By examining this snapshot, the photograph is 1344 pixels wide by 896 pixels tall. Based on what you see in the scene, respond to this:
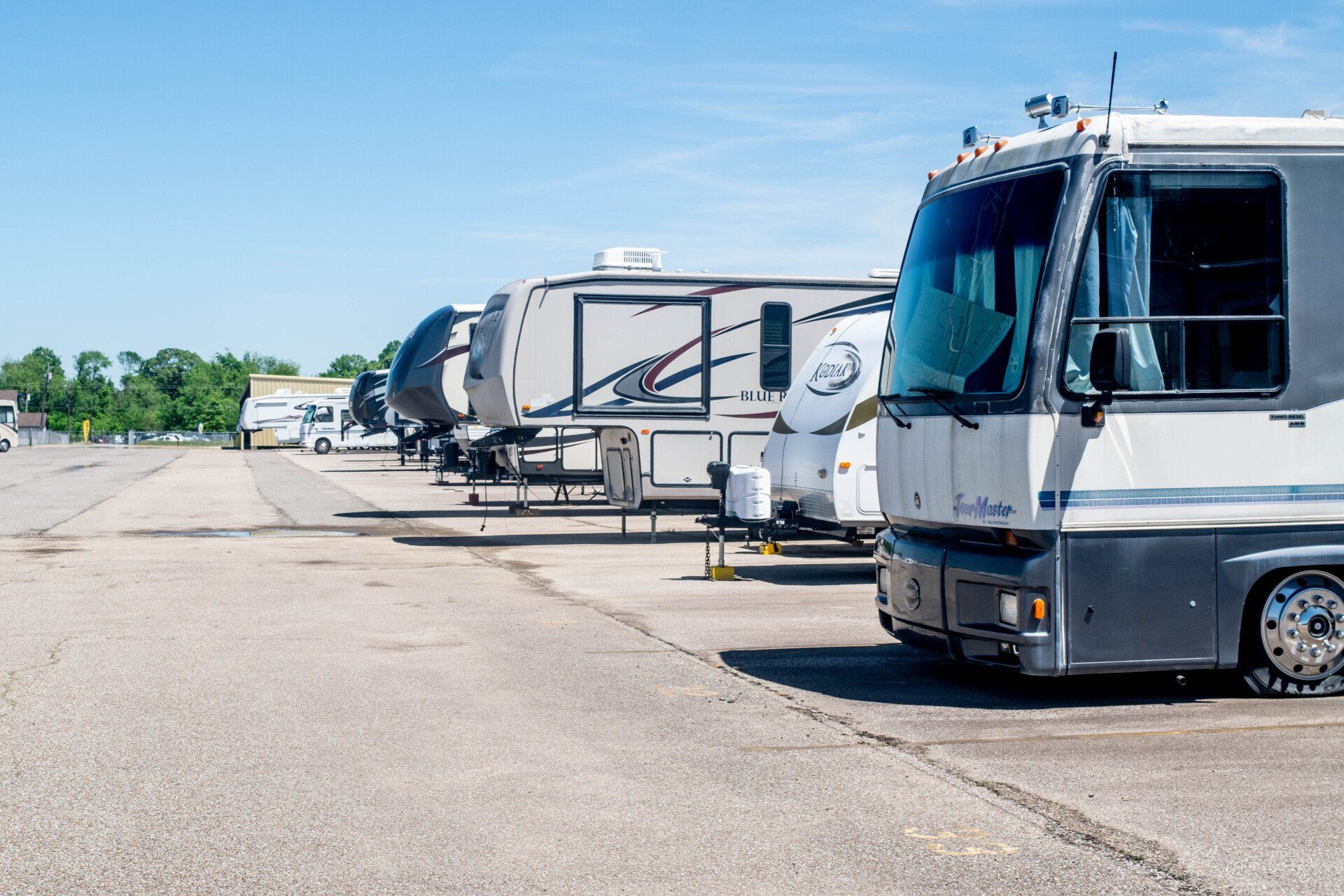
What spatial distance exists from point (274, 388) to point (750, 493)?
71.0m

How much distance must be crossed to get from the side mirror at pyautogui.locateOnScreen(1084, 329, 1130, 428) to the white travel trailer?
610 cm

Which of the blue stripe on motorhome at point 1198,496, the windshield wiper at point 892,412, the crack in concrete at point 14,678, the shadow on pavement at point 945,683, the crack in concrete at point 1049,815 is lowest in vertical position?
the crack in concrete at point 1049,815

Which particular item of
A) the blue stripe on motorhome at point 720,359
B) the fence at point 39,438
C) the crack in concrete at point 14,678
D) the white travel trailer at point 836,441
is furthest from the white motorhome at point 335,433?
the crack in concrete at point 14,678

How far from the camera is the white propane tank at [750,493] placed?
43.6 ft

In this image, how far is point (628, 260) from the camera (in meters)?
19.5

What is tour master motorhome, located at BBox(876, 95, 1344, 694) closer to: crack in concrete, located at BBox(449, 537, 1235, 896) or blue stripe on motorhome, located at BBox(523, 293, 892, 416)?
crack in concrete, located at BBox(449, 537, 1235, 896)

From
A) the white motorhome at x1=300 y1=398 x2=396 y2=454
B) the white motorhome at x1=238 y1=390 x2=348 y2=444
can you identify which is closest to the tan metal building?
the white motorhome at x1=238 y1=390 x2=348 y2=444

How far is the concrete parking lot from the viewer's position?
4.82m

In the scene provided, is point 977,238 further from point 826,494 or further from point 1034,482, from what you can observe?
point 826,494

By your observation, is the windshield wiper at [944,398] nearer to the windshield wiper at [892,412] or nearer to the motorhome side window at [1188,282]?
the windshield wiper at [892,412]

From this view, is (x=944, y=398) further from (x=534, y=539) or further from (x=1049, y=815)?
(x=534, y=539)

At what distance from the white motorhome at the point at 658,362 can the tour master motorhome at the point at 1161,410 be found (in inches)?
439

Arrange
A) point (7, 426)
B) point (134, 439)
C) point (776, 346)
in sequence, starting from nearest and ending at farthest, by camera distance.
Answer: point (776, 346) < point (7, 426) < point (134, 439)

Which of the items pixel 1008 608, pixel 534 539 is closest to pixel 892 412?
pixel 1008 608
